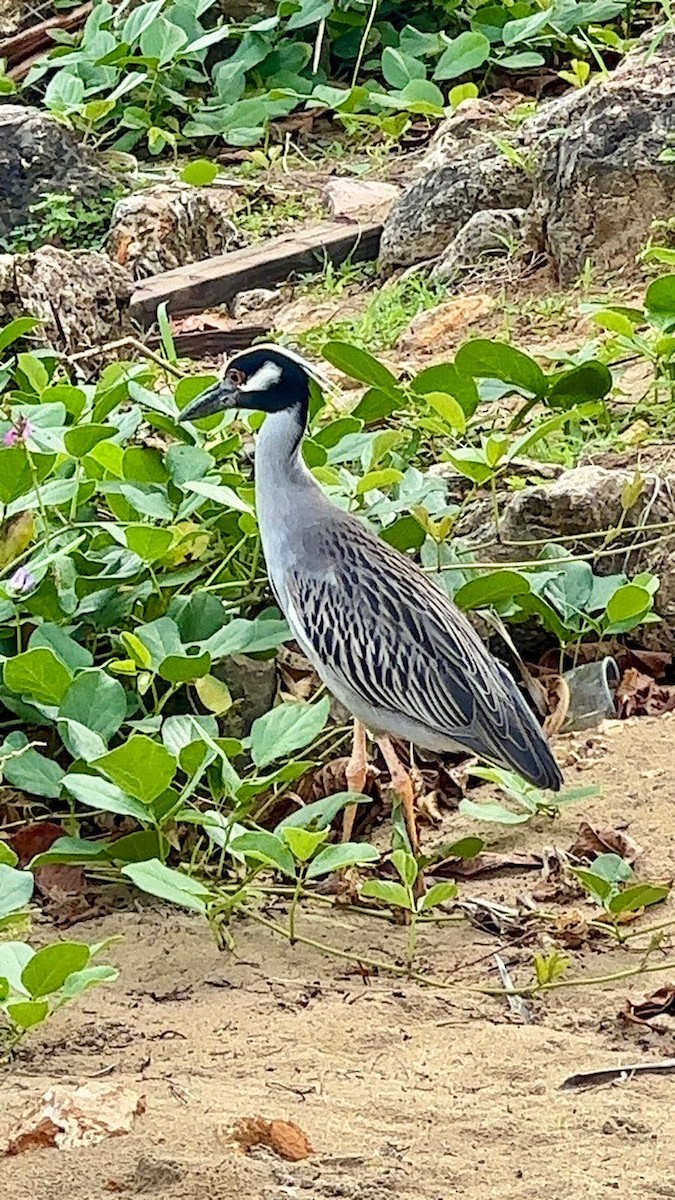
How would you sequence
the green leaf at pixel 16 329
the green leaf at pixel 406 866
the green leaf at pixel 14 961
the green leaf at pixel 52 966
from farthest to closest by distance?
the green leaf at pixel 16 329, the green leaf at pixel 406 866, the green leaf at pixel 14 961, the green leaf at pixel 52 966

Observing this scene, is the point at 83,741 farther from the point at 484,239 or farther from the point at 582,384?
the point at 484,239

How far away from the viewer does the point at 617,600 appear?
4328 millimetres

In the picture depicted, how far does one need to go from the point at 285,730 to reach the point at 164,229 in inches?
167

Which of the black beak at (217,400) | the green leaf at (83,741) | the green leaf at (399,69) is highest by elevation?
the black beak at (217,400)

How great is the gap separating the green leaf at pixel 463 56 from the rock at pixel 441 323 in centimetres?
259

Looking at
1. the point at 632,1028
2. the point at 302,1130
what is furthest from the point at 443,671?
the point at 302,1130

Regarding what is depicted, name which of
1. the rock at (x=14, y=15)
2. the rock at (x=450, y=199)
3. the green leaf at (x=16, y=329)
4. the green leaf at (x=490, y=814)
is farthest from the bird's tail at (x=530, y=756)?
the rock at (x=14, y=15)

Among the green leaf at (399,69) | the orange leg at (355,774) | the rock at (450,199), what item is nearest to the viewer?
the orange leg at (355,774)

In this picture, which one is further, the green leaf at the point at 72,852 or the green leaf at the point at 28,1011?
the green leaf at the point at 72,852

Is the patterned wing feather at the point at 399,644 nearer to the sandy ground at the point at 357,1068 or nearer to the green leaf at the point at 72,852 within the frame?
the sandy ground at the point at 357,1068

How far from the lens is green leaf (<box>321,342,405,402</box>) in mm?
4672

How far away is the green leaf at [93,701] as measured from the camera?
3.86 metres

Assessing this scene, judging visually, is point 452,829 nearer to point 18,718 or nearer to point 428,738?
point 428,738

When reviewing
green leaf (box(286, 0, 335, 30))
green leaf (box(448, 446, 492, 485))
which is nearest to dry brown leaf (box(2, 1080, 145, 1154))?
green leaf (box(448, 446, 492, 485))
